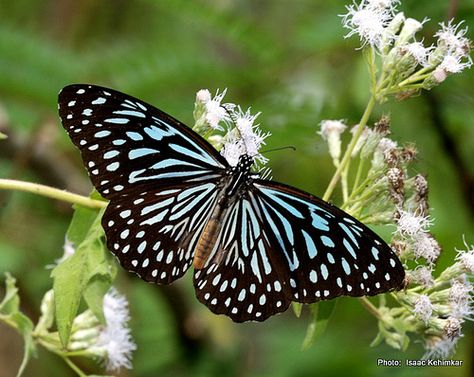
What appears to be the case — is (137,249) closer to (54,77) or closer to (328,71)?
(54,77)

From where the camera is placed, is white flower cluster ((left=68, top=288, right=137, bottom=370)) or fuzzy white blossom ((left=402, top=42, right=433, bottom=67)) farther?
white flower cluster ((left=68, top=288, right=137, bottom=370))

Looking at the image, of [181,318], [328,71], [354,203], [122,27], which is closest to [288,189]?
[354,203]

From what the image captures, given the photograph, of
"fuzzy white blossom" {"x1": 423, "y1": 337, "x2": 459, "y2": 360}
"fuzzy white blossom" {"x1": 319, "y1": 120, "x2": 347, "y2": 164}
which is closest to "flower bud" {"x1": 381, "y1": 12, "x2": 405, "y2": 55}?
"fuzzy white blossom" {"x1": 319, "y1": 120, "x2": 347, "y2": 164}

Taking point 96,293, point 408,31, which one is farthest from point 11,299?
point 408,31

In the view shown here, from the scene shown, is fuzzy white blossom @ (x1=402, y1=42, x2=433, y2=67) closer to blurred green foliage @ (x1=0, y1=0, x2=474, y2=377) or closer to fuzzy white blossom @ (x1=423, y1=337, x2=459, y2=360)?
blurred green foliage @ (x1=0, y1=0, x2=474, y2=377)

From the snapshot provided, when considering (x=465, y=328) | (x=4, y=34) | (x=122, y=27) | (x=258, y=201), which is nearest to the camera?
(x=258, y=201)

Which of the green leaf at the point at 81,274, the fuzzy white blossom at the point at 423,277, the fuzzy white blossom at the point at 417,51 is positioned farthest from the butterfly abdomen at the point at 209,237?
the fuzzy white blossom at the point at 417,51

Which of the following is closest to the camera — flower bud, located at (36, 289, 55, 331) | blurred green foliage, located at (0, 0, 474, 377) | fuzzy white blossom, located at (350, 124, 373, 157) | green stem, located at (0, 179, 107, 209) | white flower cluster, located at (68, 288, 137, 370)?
green stem, located at (0, 179, 107, 209)
